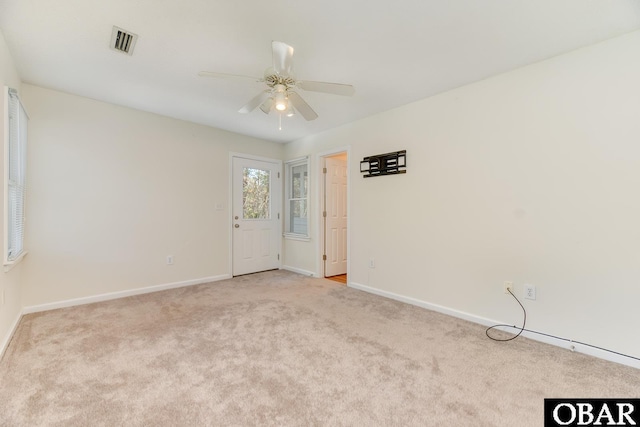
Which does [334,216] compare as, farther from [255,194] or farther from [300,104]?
[300,104]

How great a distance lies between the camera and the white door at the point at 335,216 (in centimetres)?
462

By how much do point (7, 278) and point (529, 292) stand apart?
14.2 ft

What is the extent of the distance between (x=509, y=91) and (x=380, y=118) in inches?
56.1

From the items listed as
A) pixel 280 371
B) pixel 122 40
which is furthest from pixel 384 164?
pixel 122 40

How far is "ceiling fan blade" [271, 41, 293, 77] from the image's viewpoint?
171 cm

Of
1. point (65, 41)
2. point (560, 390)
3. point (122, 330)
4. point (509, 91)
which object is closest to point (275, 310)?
point (122, 330)

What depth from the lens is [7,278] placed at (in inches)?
90.2

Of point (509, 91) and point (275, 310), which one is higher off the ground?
point (509, 91)

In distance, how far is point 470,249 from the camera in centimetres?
281

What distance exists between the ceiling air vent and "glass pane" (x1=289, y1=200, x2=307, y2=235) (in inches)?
124

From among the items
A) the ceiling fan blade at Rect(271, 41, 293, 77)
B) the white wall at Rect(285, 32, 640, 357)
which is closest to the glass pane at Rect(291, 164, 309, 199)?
the white wall at Rect(285, 32, 640, 357)

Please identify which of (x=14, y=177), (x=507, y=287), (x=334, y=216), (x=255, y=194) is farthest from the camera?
(x=255, y=194)

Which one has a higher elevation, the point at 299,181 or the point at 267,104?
the point at 267,104

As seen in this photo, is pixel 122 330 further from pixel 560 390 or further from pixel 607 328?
pixel 607 328
